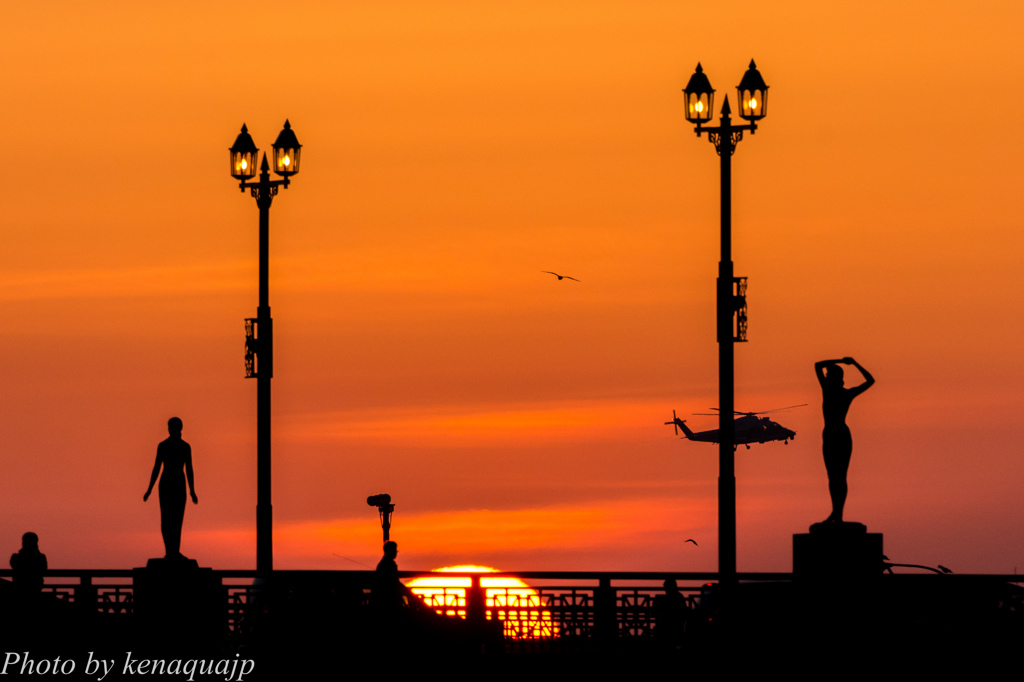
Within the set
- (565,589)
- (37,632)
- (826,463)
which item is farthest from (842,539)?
(37,632)

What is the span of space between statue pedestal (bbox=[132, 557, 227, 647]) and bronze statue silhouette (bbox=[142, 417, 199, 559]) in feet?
0.75

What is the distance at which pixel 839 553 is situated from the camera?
77.9ft

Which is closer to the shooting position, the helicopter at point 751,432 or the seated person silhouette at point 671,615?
the seated person silhouette at point 671,615

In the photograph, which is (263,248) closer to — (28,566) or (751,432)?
(28,566)

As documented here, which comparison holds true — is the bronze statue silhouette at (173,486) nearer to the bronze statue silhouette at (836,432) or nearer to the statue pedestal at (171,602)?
the statue pedestal at (171,602)

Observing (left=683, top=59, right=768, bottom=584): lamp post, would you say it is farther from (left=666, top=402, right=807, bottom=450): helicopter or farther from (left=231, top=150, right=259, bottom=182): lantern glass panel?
(left=666, top=402, right=807, bottom=450): helicopter

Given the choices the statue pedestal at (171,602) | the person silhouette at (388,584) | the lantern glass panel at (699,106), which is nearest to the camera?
the person silhouette at (388,584)

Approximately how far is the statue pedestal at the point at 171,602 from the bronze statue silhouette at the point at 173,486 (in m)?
0.23

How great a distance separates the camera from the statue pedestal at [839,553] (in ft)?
77.9

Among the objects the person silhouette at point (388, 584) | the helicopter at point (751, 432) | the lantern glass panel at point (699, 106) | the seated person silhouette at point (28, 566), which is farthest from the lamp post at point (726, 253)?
the helicopter at point (751, 432)

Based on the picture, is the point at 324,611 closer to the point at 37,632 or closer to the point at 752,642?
the point at 37,632

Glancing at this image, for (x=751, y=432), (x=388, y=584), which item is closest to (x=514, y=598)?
(x=388, y=584)

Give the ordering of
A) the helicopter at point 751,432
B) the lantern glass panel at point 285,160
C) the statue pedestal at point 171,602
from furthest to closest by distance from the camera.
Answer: the helicopter at point 751,432 < the lantern glass panel at point 285,160 < the statue pedestal at point 171,602

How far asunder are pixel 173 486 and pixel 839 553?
7961 mm
